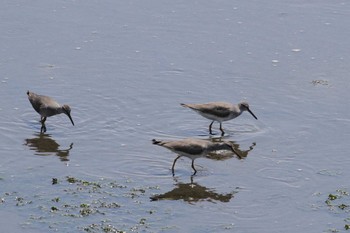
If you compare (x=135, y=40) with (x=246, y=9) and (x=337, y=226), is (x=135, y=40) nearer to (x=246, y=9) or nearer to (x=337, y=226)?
(x=246, y=9)

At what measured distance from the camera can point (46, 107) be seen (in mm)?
17734

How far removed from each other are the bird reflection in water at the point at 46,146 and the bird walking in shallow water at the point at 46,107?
1.32 feet

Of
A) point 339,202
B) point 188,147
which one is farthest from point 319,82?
point 339,202

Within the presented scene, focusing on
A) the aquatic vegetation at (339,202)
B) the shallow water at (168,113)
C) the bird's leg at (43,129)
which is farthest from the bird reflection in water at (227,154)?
the bird's leg at (43,129)

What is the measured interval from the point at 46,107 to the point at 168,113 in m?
2.55

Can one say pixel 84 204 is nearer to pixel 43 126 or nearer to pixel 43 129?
pixel 43 129

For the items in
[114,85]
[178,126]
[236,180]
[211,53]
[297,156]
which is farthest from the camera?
[211,53]

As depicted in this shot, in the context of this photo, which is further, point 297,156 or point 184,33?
point 184,33

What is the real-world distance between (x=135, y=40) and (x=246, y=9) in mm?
3923

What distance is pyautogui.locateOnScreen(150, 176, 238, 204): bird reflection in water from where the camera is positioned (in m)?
14.7

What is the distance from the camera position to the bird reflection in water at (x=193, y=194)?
14.7m

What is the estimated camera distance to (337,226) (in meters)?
13.8

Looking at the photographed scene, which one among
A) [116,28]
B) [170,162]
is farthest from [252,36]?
[170,162]

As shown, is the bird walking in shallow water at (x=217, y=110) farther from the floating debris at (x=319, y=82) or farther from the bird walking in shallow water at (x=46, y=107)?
the floating debris at (x=319, y=82)
